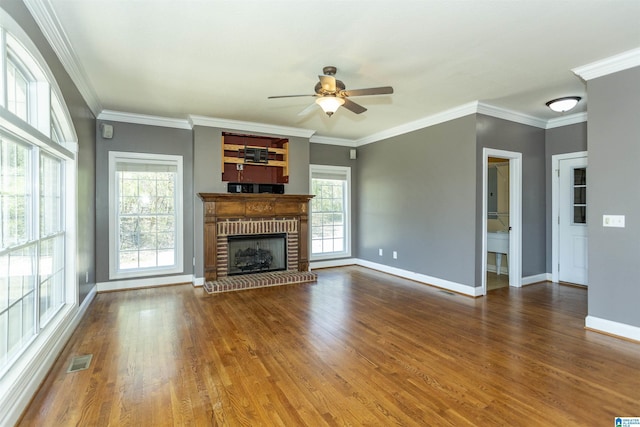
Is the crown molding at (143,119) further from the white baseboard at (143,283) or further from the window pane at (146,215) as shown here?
the white baseboard at (143,283)

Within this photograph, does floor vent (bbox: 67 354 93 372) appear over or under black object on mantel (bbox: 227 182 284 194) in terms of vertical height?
under

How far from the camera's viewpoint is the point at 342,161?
7.06 meters

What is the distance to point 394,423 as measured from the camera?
1965mm

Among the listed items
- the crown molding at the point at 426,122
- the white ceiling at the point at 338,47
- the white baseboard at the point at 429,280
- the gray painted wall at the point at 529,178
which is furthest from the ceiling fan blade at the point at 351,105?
the white baseboard at the point at 429,280

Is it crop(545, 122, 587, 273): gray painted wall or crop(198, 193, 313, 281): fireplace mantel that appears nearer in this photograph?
crop(545, 122, 587, 273): gray painted wall

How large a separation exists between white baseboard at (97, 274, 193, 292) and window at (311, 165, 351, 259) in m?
2.53

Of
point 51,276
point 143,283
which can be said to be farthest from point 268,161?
point 51,276

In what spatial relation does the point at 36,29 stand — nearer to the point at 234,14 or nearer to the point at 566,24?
the point at 234,14

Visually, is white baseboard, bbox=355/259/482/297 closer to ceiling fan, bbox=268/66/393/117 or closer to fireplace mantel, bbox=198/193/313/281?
fireplace mantel, bbox=198/193/313/281

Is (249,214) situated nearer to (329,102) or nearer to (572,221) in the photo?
(329,102)

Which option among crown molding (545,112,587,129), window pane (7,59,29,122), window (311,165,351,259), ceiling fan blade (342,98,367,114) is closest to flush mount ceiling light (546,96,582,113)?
crown molding (545,112,587,129)

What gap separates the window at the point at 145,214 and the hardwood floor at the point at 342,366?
0.95 meters

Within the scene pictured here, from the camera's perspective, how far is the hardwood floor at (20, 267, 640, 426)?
207cm

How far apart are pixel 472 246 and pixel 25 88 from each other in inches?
203
